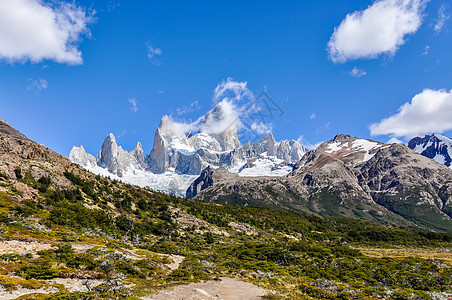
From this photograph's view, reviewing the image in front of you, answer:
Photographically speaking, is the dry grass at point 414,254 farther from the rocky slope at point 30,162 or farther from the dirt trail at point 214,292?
the rocky slope at point 30,162

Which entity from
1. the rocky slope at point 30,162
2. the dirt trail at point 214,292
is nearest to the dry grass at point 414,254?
the dirt trail at point 214,292

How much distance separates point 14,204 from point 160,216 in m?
41.3

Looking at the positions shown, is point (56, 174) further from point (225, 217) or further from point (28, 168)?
point (225, 217)

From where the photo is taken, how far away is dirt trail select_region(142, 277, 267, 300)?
20.2 metres

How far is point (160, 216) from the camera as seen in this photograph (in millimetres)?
79062

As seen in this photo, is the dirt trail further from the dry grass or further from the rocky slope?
the rocky slope

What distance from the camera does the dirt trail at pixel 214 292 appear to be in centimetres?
2021

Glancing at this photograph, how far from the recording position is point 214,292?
76.1 ft

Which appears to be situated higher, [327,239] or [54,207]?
[54,207]

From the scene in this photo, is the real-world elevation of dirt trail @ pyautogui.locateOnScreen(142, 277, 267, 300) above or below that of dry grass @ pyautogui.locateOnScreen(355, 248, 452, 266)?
above

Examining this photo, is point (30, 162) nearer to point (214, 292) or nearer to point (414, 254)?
point (214, 292)

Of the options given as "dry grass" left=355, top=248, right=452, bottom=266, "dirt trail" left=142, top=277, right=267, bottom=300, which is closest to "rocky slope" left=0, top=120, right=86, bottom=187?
"dirt trail" left=142, top=277, right=267, bottom=300

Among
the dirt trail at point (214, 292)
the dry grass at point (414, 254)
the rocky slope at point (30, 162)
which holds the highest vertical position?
the rocky slope at point (30, 162)

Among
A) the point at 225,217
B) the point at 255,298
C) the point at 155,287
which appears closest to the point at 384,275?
the point at 255,298
